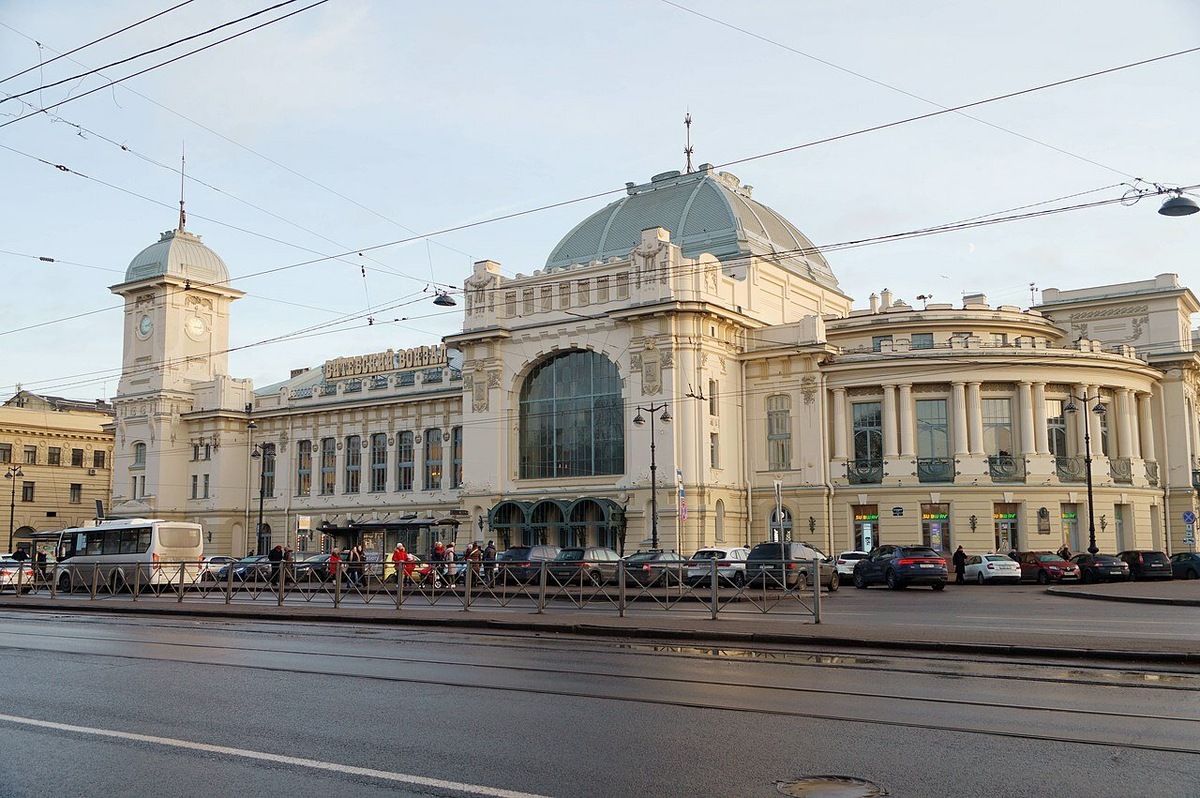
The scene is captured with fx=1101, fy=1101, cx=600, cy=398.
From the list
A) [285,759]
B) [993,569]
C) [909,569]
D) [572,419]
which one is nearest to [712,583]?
[285,759]

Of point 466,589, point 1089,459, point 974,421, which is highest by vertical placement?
point 974,421

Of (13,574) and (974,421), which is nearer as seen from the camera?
(13,574)

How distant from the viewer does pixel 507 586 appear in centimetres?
2652

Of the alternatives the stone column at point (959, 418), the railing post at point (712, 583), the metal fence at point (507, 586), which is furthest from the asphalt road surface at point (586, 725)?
the stone column at point (959, 418)

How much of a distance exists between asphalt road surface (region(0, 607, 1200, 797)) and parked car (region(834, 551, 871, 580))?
3097 cm

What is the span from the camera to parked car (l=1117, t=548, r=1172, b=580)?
44.3 meters

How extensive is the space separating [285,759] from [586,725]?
2.76 metres

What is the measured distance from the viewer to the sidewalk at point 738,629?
16078 mm

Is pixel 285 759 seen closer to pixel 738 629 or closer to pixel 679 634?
pixel 679 634

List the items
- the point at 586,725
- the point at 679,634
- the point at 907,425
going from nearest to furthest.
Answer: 1. the point at 586,725
2. the point at 679,634
3. the point at 907,425

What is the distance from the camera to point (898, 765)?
8.37m

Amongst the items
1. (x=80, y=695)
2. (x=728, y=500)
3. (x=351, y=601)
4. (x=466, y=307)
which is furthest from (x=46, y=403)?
(x=80, y=695)

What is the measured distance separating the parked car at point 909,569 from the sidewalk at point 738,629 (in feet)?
23.4

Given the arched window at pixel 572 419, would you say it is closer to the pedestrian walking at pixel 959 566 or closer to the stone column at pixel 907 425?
the stone column at pixel 907 425
